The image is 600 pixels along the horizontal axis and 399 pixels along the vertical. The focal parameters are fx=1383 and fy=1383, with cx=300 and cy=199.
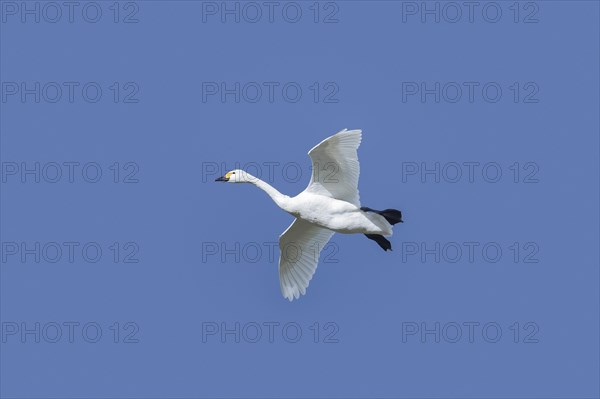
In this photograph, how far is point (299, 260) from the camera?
2778 cm

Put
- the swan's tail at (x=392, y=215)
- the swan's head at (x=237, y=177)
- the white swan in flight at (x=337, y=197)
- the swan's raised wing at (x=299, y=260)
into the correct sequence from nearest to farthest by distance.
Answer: the white swan in flight at (x=337, y=197) → the swan's tail at (x=392, y=215) → the swan's head at (x=237, y=177) → the swan's raised wing at (x=299, y=260)

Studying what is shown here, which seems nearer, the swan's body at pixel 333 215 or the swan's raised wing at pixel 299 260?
the swan's body at pixel 333 215

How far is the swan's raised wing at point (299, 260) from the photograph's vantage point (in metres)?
27.6

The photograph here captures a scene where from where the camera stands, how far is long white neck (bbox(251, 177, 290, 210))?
1009 inches

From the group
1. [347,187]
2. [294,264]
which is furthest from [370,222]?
[294,264]

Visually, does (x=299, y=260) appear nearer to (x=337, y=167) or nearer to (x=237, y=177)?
(x=237, y=177)

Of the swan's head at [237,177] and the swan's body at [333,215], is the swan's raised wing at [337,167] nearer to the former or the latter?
the swan's body at [333,215]

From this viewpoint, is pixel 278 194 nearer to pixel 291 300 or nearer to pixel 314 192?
pixel 314 192

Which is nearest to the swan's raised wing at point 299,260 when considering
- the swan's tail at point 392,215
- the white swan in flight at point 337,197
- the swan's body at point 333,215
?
the white swan in flight at point 337,197

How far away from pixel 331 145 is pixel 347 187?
1130mm

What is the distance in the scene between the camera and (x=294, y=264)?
27781 millimetres

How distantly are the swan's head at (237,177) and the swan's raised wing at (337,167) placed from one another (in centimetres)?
130

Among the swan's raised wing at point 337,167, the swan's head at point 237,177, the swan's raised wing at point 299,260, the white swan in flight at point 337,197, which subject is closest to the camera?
the swan's raised wing at point 337,167

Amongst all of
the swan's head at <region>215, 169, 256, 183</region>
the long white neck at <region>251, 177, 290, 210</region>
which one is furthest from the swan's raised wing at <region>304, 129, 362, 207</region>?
the swan's head at <region>215, 169, 256, 183</region>
